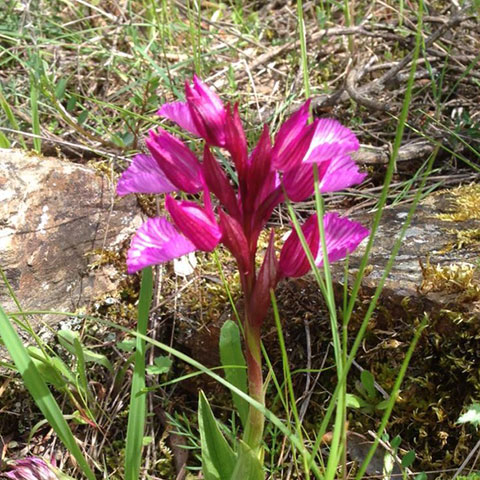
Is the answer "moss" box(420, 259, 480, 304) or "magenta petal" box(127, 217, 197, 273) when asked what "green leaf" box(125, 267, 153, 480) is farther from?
"moss" box(420, 259, 480, 304)

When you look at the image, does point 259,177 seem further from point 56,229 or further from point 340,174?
point 56,229

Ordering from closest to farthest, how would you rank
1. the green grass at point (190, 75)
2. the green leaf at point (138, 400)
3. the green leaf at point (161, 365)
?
the green leaf at point (138, 400) → the green leaf at point (161, 365) → the green grass at point (190, 75)

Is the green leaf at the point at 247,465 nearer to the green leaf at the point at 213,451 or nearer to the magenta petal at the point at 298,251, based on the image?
the green leaf at the point at 213,451

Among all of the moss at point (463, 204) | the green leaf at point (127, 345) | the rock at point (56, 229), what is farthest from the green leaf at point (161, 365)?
the moss at point (463, 204)

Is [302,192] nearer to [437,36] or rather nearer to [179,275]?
[179,275]

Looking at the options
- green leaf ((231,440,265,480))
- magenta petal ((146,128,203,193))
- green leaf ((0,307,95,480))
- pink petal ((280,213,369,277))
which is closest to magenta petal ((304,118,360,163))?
pink petal ((280,213,369,277))
